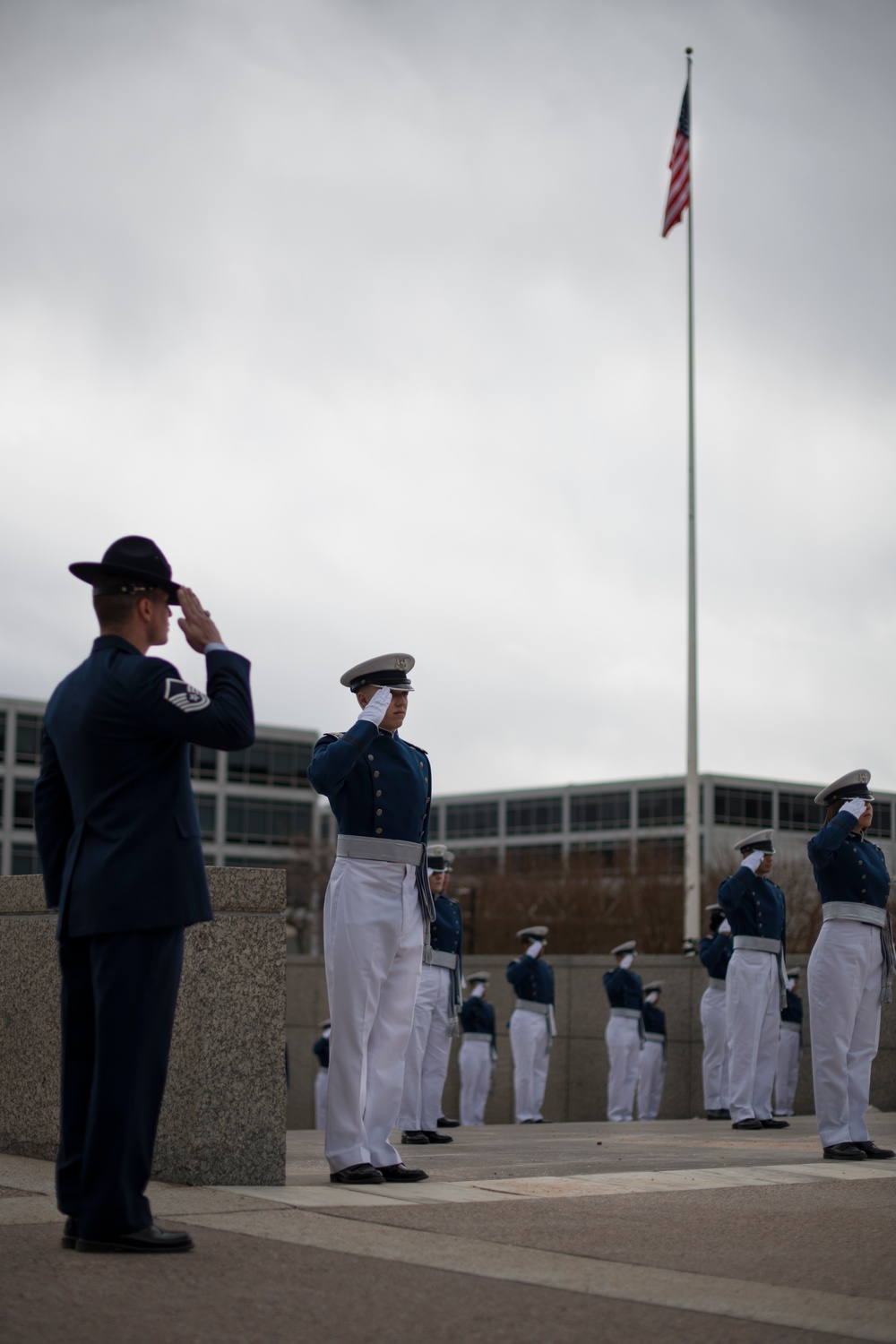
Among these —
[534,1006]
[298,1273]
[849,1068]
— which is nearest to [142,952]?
[298,1273]

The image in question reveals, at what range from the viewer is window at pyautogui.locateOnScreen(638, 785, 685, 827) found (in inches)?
3524

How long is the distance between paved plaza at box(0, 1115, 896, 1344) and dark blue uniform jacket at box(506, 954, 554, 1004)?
528 inches

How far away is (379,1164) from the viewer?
660cm

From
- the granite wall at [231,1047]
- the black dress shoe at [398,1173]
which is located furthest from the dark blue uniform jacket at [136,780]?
the black dress shoe at [398,1173]

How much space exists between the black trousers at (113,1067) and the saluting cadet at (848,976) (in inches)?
193

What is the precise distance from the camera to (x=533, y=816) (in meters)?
99.4

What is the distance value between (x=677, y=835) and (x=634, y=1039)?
2644 inches

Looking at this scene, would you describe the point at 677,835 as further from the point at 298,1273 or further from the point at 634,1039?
the point at 298,1273

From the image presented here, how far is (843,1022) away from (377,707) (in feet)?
11.8

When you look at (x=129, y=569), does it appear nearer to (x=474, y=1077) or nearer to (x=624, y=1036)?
(x=624, y=1036)

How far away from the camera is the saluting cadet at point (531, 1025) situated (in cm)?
2016

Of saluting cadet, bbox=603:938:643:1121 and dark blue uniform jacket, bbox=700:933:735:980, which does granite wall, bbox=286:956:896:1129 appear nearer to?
saluting cadet, bbox=603:938:643:1121

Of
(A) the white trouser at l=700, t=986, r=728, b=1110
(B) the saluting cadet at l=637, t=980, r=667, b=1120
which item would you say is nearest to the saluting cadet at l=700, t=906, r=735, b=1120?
(A) the white trouser at l=700, t=986, r=728, b=1110

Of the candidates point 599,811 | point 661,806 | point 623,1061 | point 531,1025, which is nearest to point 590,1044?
point 623,1061
